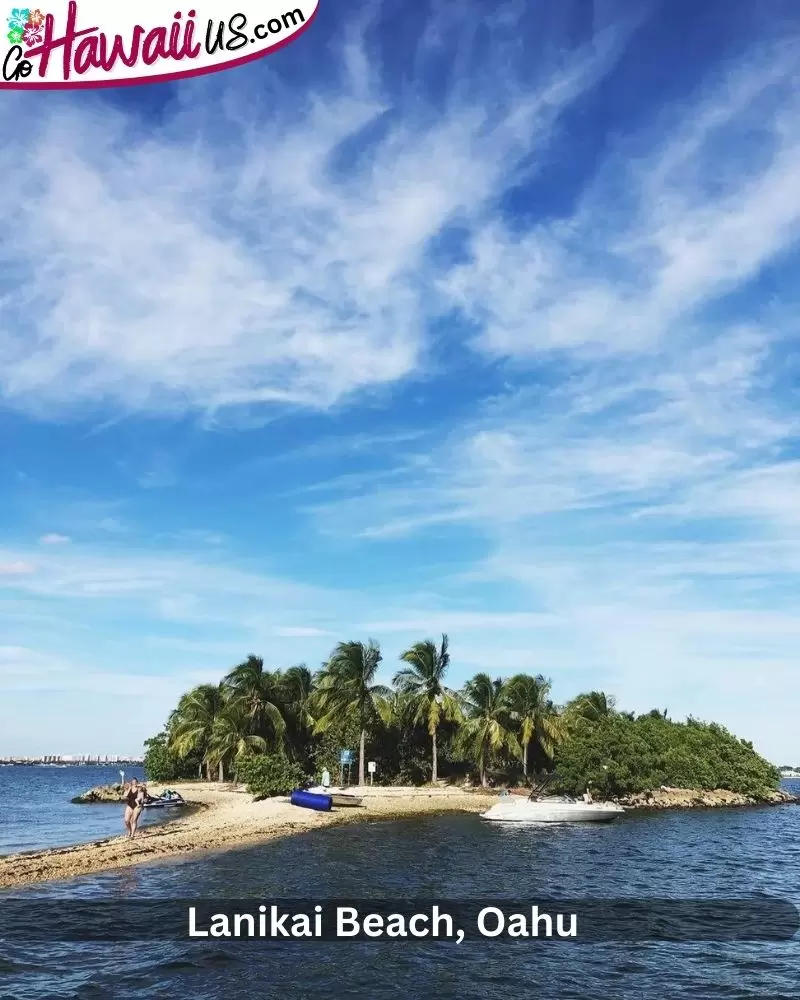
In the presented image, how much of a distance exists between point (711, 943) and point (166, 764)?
256 ft

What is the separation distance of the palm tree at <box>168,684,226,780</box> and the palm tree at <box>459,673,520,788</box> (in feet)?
84.4

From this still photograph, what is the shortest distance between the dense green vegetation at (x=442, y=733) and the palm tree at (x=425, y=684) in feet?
0.33

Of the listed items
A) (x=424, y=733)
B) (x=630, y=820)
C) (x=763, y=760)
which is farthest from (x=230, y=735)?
(x=763, y=760)

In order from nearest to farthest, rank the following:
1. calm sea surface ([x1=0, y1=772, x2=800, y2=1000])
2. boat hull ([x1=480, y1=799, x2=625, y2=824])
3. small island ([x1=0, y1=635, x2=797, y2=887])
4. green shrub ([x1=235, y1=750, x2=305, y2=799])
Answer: calm sea surface ([x1=0, y1=772, x2=800, y2=1000]) < boat hull ([x1=480, y1=799, x2=625, y2=824]) < green shrub ([x1=235, y1=750, x2=305, y2=799]) < small island ([x1=0, y1=635, x2=797, y2=887])

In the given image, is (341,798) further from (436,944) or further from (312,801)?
(436,944)

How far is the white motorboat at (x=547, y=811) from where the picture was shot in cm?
5084

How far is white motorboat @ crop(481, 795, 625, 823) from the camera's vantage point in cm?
5084

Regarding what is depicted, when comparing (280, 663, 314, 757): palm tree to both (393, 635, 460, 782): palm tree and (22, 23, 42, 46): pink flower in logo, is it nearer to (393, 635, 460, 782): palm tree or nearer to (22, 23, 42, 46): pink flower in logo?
(393, 635, 460, 782): palm tree

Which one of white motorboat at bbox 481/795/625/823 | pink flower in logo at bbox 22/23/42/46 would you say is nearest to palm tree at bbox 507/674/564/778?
white motorboat at bbox 481/795/625/823

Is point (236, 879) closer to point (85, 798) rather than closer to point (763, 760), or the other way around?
point (85, 798)

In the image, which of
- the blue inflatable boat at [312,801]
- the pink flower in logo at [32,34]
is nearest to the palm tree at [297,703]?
the blue inflatable boat at [312,801]

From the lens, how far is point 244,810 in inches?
2021

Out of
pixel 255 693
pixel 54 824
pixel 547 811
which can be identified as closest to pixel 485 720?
pixel 547 811

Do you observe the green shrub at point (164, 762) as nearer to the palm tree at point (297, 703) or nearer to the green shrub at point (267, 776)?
the palm tree at point (297, 703)
